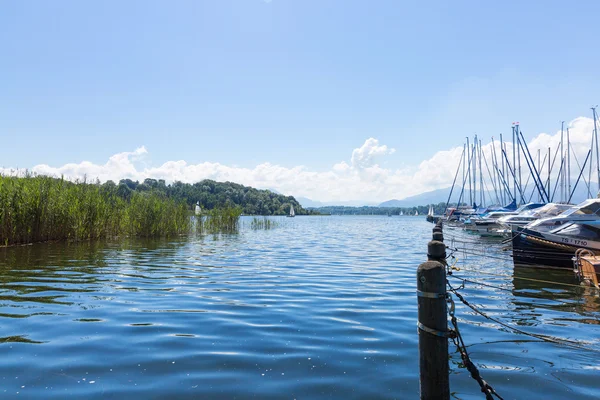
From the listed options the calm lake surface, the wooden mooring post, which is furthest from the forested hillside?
the wooden mooring post

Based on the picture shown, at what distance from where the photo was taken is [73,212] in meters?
20.9

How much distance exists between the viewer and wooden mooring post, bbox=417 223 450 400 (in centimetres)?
349

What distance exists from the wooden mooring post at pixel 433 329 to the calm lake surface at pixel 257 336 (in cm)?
144

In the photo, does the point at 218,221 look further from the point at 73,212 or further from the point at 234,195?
the point at 234,195

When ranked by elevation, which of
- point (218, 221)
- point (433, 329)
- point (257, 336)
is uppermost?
point (218, 221)

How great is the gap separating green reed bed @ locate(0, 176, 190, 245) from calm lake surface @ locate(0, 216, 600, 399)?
5.32 m

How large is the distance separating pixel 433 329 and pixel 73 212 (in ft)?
71.4

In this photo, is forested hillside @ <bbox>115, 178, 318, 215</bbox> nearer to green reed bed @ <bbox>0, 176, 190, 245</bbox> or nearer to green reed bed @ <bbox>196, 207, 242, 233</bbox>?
green reed bed @ <bbox>196, 207, 242, 233</bbox>

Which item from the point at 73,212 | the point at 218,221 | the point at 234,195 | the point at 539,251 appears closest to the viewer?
the point at 539,251

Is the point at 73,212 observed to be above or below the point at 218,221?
above

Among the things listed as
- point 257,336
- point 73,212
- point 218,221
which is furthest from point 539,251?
point 218,221

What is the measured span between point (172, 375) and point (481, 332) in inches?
224

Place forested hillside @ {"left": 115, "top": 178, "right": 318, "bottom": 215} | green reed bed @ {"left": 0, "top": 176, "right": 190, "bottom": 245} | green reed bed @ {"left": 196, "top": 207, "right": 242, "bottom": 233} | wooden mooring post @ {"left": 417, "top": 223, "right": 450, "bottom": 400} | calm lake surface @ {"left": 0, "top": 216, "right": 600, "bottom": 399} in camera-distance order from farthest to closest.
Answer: forested hillside @ {"left": 115, "top": 178, "right": 318, "bottom": 215}, green reed bed @ {"left": 196, "top": 207, "right": 242, "bottom": 233}, green reed bed @ {"left": 0, "top": 176, "right": 190, "bottom": 245}, calm lake surface @ {"left": 0, "top": 216, "right": 600, "bottom": 399}, wooden mooring post @ {"left": 417, "top": 223, "right": 450, "bottom": 400}

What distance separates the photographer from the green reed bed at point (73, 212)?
18000 millimetres
